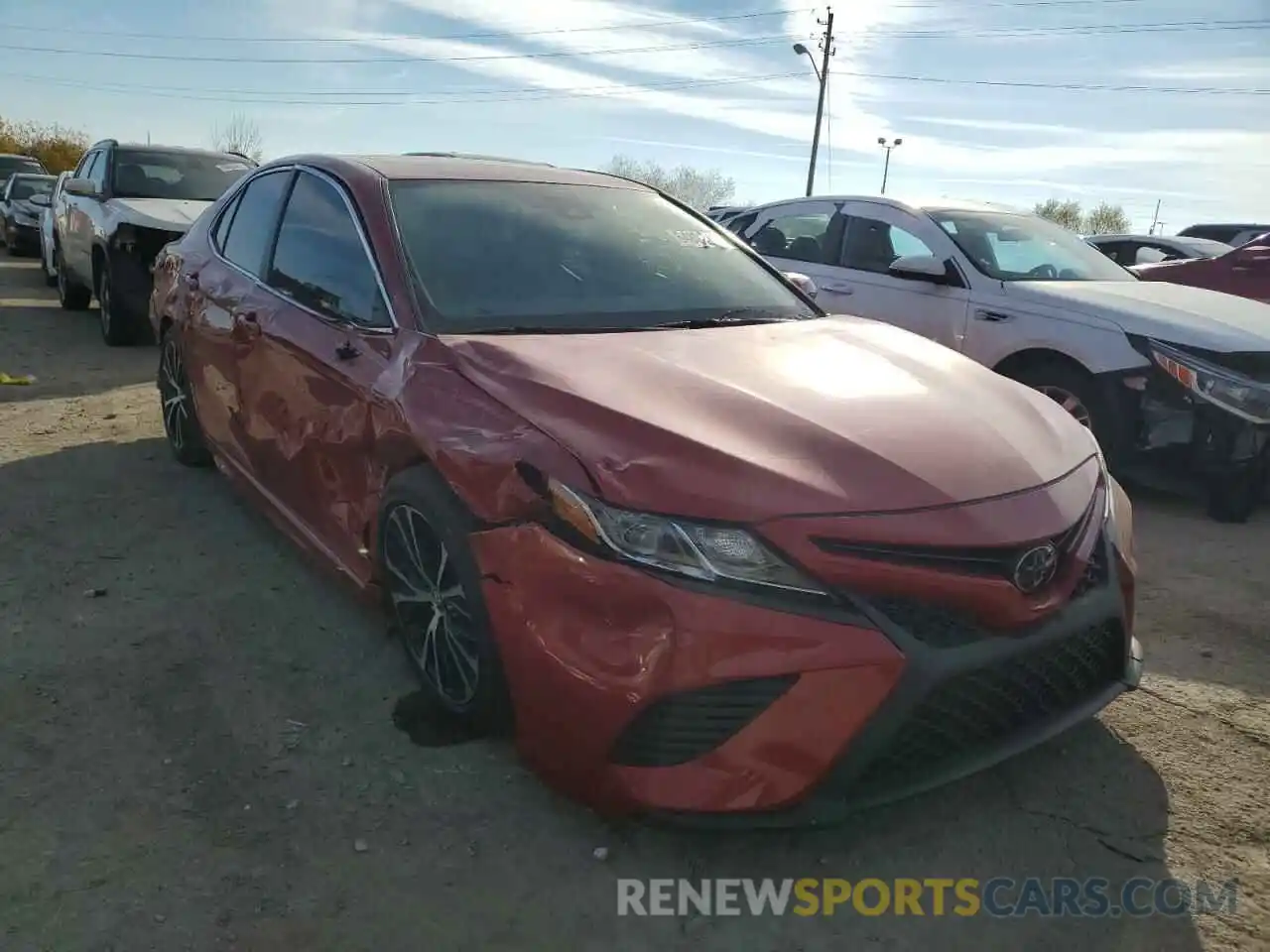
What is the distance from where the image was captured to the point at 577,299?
304 centimetres

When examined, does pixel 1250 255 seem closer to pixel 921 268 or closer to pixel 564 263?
pixel 921 268

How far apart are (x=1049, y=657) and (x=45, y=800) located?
94.6 inches

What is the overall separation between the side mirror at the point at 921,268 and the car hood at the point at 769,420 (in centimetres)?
273

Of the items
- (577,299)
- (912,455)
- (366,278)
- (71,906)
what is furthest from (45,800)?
(912,455)

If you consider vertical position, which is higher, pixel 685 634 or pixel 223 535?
pixel 685 634

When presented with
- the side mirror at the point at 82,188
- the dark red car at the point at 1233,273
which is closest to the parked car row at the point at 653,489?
the dark red car at the point at 1233,273

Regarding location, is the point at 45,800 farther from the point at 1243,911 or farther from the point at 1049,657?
the point at 1243,911

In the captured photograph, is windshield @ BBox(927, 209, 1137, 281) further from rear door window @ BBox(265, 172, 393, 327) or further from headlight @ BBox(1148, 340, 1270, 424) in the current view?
rear door window @ BBox(265, 172, 393, 327)

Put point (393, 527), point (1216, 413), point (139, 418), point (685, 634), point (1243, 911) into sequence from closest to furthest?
point (685, 634) < point (1243, 911) < point (393, 527) < point (1216, 413) < point (139, 418)

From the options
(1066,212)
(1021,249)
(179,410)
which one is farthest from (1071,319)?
(1066,212)

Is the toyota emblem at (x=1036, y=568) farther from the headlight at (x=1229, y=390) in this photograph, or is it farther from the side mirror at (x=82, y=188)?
the side mirror at (x=82, y=188)

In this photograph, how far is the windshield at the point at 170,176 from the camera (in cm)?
896

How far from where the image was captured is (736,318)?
3223mm

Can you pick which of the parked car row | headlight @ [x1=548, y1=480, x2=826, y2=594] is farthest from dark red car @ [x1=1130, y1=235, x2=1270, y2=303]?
headlight @ [x1=548, y1=480, x2=826, y2=594]
